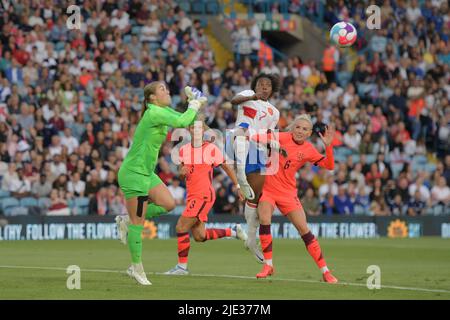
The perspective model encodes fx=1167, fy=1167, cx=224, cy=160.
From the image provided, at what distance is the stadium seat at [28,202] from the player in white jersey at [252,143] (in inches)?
444

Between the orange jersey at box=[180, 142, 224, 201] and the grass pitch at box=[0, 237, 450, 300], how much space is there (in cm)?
129

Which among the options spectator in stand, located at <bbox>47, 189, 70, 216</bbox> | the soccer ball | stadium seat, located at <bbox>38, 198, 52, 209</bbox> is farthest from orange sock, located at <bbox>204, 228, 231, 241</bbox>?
stadium seat, located at <bbox>38, 198, 52, 209</bbox>

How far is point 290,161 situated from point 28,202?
12.6 metres

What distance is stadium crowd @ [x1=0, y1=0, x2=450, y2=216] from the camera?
27.9m

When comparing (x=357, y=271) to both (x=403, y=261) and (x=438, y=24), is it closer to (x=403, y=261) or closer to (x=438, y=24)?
(x=403, y=261)

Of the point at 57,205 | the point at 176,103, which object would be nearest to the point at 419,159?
the point at 176,103

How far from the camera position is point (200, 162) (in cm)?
1770

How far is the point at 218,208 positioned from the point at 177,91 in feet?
13.7

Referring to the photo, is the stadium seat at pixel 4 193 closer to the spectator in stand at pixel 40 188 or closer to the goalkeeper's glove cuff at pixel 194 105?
the spectator in stand at pixel 40 188

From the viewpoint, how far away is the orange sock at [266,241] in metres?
16.1

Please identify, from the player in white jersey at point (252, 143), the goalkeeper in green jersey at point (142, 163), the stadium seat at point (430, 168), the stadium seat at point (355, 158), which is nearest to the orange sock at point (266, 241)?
the player in white jersey at point (252, 143)

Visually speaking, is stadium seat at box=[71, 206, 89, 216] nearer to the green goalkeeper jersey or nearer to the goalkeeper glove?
the green goalkeeper jersey

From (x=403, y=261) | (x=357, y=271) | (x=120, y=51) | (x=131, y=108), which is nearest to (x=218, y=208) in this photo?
(x=131, y=108)

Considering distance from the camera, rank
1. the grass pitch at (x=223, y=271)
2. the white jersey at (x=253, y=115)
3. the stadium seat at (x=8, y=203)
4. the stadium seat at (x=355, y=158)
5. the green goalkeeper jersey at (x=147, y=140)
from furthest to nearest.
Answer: the stadium seat at (x=355, y=158) < the stadium seat at (x=8, y=203) < the white jersey at (x=253, y=115) < the green goalkeeper jersey at (x=147, y=140) < the grass pitch at (x=223, y=271)
